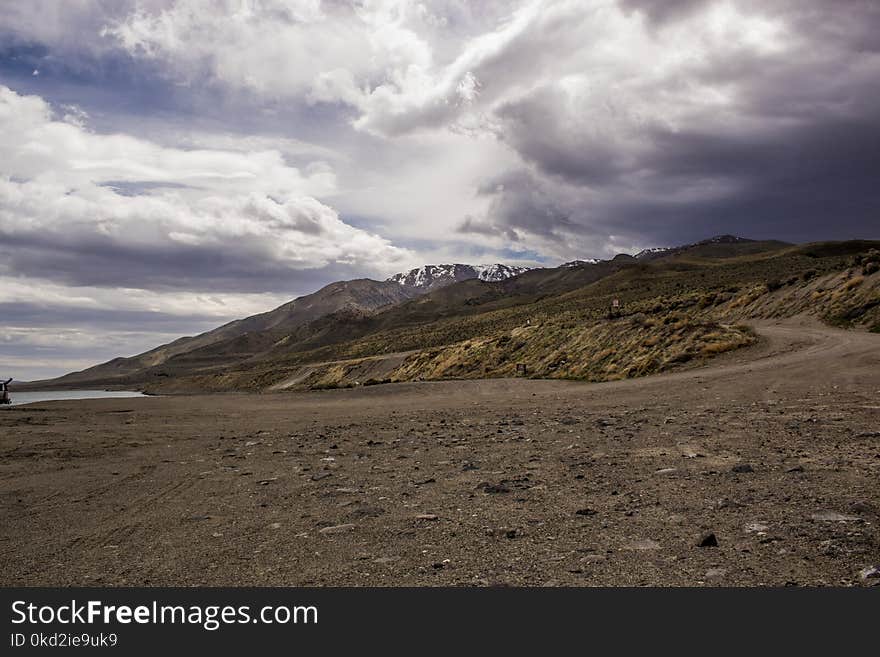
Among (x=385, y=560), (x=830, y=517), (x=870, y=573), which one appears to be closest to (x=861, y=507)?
(x=830, y=517)

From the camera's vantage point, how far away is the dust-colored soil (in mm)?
5789

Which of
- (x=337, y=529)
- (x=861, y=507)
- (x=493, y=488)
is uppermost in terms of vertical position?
(x=861, y=507)

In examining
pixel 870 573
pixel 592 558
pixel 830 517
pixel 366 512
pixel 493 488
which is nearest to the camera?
pixel 870 573

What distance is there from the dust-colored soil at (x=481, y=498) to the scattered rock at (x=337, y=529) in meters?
0.03

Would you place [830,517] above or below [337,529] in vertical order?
above

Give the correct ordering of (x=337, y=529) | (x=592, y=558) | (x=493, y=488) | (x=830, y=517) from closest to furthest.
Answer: (x=592, y=558) < (x=830, y=517) < (x=337, y=529) < (x=493, y=488)

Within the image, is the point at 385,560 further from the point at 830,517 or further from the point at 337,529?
the point at 830,517

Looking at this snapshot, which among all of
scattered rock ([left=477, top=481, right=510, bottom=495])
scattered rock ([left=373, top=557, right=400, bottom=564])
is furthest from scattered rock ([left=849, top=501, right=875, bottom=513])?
scattered rock ([left=373, top=557, right=400, bottom=564])

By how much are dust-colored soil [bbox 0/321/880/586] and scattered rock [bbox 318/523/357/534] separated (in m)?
0.03

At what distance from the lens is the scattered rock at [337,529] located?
7426 mm

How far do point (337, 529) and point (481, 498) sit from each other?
214 cm

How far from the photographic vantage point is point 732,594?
470 centimetres

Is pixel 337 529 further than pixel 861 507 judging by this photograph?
Yes

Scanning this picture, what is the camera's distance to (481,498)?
8.62m
